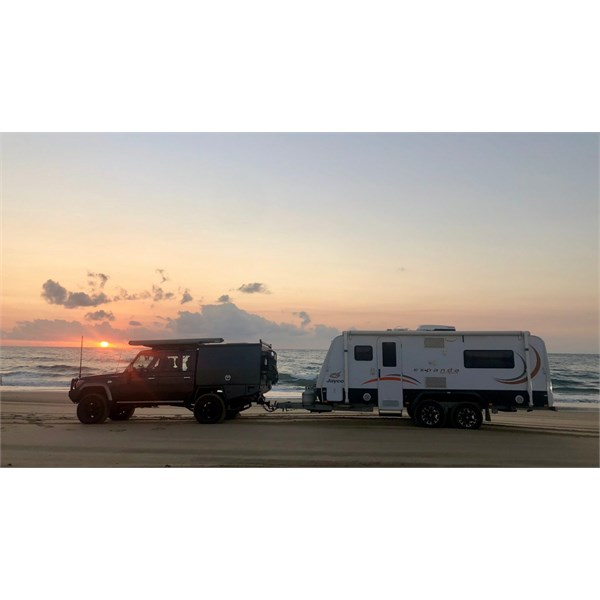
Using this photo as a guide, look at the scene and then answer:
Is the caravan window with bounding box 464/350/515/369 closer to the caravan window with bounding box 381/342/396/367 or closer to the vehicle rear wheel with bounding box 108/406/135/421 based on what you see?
the caravan window with bounding box 381/342/396/367

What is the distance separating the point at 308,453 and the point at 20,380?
3638 centimetres

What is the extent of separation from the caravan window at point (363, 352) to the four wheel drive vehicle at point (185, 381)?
2.93 m

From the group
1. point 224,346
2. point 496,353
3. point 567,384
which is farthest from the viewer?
point 567,384

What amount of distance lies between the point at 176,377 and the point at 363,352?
5.77 meters

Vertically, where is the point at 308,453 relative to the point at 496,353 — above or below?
below

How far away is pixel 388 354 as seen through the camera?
567 inches

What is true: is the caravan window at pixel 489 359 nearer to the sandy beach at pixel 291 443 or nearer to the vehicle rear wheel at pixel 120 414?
the sandy beach at pixel 291 443

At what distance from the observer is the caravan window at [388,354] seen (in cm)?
1436

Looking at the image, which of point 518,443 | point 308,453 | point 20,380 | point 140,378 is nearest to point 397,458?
point 308,453

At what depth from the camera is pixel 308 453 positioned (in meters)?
10.9

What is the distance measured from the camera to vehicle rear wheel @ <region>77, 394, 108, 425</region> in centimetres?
1516

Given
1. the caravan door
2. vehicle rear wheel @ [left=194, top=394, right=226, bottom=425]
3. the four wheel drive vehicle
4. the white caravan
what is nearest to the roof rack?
the four wheel drive vehicle

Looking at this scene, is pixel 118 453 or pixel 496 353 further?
pixel 496 353

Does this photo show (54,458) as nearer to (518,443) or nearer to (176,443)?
(176,443)
